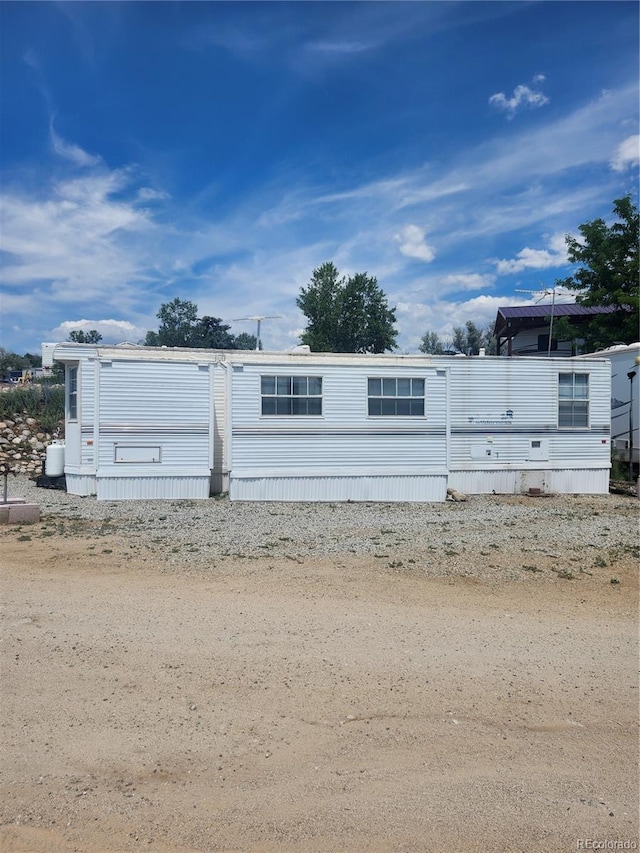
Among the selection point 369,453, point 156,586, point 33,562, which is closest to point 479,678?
point 156,586

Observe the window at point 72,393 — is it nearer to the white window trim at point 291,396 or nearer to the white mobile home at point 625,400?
the white window trim at point 291,396

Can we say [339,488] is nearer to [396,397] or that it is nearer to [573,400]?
[396,397]

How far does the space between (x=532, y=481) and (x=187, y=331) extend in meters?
45.7

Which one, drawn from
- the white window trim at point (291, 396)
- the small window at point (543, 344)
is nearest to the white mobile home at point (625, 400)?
the white window trim at point (291, 396)

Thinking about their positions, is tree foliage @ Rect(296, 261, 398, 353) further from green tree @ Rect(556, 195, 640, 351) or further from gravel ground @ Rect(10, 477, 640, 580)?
gravel ground @ Rect(10, 477, 640, 580)

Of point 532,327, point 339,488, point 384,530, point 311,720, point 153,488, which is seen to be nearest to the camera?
point 311,720

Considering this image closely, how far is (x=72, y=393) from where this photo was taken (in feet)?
42.9

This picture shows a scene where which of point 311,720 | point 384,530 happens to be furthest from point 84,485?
point 311,720

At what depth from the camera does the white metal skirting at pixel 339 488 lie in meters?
12.4

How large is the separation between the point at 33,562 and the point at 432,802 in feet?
18.0

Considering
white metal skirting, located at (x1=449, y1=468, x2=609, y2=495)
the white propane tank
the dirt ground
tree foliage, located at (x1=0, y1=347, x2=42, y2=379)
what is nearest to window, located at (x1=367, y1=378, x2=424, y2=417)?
white metal skirting, located at (x1=449, y1=468, x2=609, y2=495)

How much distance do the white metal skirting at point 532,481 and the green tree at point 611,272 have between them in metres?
9.32

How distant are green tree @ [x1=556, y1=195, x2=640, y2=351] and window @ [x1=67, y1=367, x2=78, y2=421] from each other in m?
17.9

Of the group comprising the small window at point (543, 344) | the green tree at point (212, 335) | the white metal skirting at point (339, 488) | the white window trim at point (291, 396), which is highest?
the green tree at point (212, 335)
